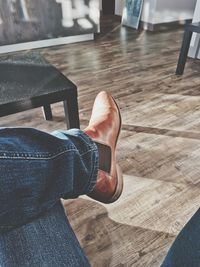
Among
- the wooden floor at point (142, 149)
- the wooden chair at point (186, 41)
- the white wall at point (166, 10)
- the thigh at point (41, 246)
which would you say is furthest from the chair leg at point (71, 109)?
the white wall at point (166, 10)

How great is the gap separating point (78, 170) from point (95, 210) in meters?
0.42

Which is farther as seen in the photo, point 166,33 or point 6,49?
point 166,33

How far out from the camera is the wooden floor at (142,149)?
0.77 metres

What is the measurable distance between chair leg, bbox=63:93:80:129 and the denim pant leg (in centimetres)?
63

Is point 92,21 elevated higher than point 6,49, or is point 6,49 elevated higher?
point 92,21

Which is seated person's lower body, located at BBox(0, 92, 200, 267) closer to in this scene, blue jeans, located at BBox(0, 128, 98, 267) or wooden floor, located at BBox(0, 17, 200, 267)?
blue jeans, located at BBox(0, 128, 98, 267)

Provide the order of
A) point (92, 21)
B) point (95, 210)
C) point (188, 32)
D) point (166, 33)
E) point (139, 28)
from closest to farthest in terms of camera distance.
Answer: point (95, 210) → point (188, 32) → point (92, 21) → point (166, 33) → point (139, 28)

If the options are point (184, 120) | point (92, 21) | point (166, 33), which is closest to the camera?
point (184, 120)

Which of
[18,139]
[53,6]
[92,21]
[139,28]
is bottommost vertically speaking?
[139,28]

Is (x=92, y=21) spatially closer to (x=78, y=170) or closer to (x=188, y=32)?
(x=188, y=32)

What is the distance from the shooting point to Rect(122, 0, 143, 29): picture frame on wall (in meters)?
3.29

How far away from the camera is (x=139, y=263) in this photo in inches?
27.9

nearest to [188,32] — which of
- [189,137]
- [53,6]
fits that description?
[189,137]

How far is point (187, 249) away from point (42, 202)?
27cm
